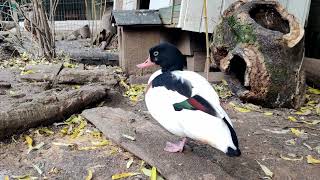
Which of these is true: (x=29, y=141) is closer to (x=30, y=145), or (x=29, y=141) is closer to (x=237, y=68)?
(x=30, y=145)

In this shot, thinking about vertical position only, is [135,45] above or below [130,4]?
below

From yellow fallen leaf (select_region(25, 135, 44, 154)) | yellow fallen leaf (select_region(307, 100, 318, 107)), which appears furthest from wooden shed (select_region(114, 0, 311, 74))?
yellow fallen leaf (select_region(25, 135, 44, 154))

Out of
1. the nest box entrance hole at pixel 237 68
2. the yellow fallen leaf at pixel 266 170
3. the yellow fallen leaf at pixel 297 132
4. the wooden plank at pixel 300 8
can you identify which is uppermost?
the wooden plank at pixel 300 8

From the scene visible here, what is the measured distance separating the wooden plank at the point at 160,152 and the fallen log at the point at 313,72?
241cm

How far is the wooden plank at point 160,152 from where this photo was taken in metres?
2.41

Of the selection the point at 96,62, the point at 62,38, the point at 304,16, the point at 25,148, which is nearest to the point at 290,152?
the point at 25,148

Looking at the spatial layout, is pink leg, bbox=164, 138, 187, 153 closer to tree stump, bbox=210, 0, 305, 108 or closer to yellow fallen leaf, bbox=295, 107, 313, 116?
tree stump, bbox=210, 0, 305, 108

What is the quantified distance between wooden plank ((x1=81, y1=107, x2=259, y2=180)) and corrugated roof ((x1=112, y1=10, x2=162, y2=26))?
195 cm

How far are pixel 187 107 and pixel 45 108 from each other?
154cm

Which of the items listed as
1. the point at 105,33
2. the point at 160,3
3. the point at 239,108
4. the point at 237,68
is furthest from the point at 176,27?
the point at 105,33

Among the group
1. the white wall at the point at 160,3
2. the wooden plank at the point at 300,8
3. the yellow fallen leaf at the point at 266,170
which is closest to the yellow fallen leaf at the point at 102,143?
the yellow fallen leaf at the point at 266,170

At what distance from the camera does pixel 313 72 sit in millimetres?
4832

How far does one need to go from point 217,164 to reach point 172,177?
40 centimetres

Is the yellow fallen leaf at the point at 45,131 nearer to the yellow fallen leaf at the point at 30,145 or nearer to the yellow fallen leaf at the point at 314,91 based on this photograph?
the yellow fallen leaf at the point at 30,145
